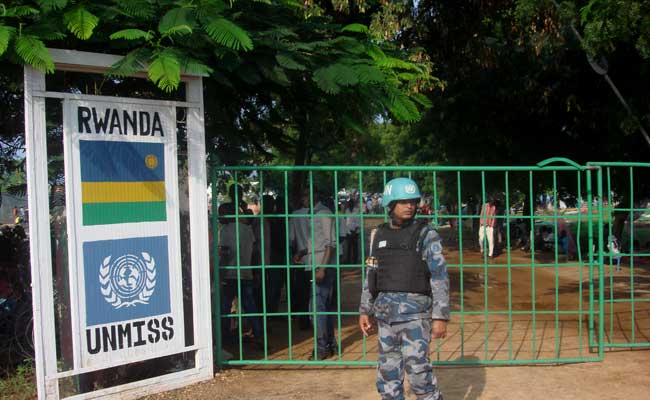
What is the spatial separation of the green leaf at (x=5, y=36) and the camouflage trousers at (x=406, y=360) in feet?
10.6

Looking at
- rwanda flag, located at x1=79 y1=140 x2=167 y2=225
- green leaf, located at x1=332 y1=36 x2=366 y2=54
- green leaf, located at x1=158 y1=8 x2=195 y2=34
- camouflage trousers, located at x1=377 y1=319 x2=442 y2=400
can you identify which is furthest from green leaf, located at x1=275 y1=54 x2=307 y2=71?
camouflage trousers, located at x1=377 y1=319 x2=442 y2=400

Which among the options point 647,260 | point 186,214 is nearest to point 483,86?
point 647,260

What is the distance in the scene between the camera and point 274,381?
5.82 m

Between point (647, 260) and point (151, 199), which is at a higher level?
point (151, 199)

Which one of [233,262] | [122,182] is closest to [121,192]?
[122,182]

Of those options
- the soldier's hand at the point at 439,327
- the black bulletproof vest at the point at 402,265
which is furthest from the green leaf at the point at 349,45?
the soldier's hand at the point at 439,327

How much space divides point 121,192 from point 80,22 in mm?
1337

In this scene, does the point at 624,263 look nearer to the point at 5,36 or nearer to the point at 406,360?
the point at 406,360

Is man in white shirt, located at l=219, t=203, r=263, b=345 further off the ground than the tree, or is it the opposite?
the tree

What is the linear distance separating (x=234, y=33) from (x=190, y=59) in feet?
1.37

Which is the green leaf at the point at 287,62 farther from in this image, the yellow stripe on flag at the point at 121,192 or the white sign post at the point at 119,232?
the yellow stripe on flag at the point at 121,192

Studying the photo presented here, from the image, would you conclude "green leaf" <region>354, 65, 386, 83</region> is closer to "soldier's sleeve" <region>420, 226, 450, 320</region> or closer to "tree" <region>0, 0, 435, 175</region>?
"tree" <region>0, 0, 435, 175</region>

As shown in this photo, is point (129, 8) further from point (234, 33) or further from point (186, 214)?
point (186, 214)

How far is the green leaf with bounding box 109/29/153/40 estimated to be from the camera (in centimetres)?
478
